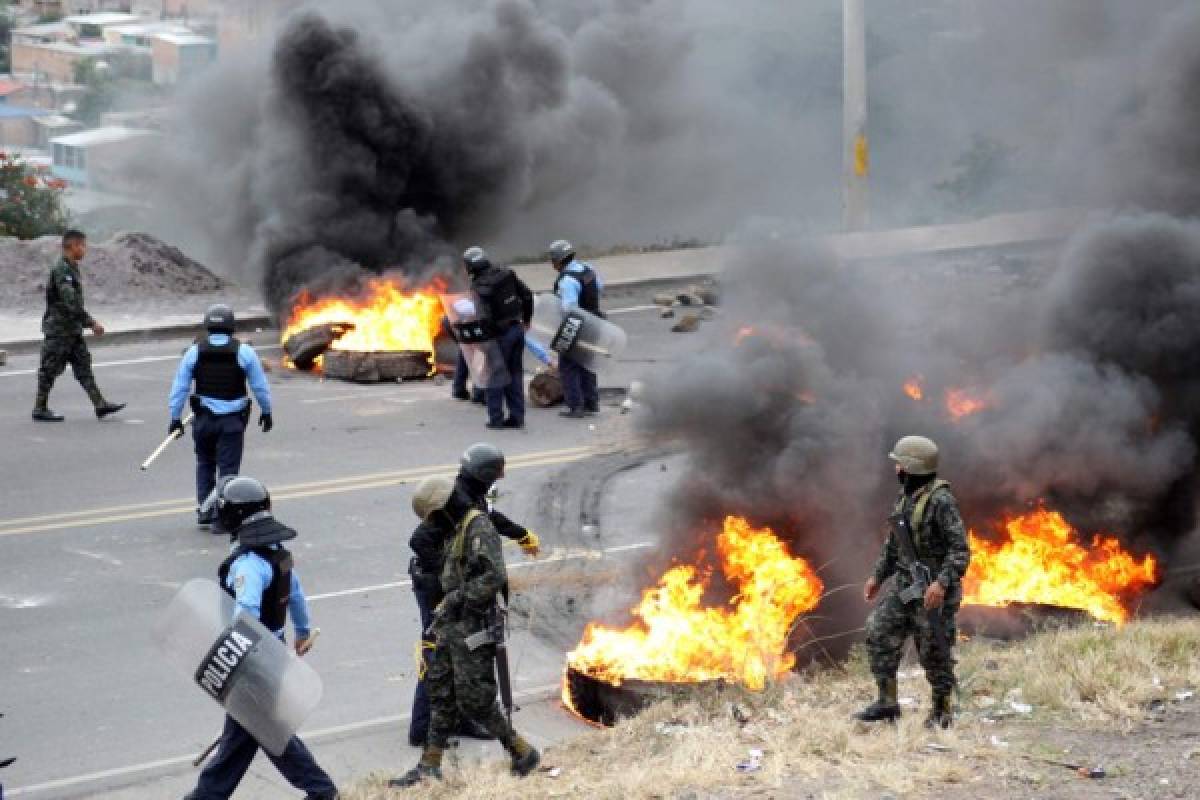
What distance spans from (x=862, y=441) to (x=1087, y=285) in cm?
236

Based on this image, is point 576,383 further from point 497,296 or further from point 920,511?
point 920,511

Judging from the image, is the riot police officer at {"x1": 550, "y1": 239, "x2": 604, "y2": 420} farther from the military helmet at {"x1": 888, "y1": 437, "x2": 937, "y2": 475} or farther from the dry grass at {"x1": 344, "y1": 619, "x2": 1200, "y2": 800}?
the military helmet at {"x1": 888, "y1": 437, "x2": 937, "y2": 475}

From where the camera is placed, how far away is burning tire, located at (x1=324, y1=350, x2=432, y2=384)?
18047 mm

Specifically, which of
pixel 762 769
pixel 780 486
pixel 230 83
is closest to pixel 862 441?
pixel 780 486

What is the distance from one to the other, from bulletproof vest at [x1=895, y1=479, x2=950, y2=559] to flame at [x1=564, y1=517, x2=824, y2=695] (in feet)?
3.91

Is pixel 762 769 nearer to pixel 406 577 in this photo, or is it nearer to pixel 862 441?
pixel 862 441

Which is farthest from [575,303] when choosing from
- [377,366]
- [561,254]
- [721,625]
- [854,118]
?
[854,118]

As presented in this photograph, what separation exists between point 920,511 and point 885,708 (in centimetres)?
93

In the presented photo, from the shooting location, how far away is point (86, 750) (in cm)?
880

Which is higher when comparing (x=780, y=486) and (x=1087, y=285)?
(x=1087, y=285)

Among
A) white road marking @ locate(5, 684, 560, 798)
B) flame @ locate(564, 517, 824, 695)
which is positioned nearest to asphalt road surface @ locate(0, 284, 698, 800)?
white road marking @ locate(5, 684, 560, 798)

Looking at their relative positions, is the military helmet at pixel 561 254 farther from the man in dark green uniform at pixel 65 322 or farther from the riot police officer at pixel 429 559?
the riot police officer at pixel 429 559

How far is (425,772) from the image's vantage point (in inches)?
320

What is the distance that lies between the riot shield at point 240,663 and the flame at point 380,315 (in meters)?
11.4
